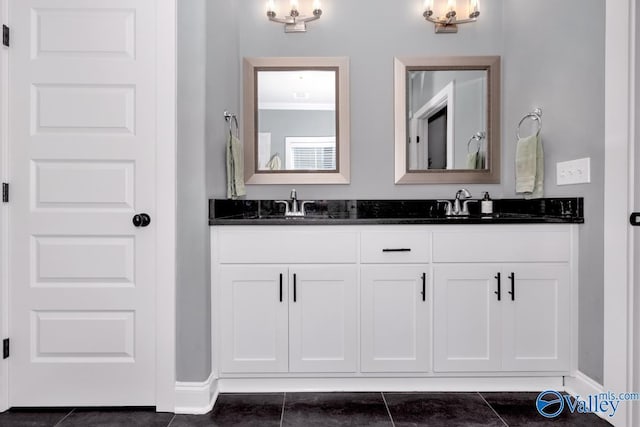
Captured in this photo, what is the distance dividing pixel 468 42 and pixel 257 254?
74.2 inches

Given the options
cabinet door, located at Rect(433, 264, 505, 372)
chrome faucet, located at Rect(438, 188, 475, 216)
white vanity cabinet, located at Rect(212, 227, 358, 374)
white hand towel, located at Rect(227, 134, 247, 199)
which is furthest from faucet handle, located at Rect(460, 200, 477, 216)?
white hand towel, located at Rect(227, 134, 247, 199)

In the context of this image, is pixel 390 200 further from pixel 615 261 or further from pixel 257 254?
pixel 615 261

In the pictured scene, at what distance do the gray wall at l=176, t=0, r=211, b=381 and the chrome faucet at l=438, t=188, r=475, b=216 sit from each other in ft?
4.76

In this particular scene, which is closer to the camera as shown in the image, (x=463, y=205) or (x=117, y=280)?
(x=117, y=280)

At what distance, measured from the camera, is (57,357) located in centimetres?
176

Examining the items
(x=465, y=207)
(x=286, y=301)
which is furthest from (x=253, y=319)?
(x=465, y=207)

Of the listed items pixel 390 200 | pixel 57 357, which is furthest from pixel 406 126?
pixel 57 357

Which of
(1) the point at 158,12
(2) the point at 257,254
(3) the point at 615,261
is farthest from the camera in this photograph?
(2) the point at 257,254

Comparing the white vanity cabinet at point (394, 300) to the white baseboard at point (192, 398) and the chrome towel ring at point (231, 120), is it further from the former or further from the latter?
the chrome towel ring at point (231, 120)

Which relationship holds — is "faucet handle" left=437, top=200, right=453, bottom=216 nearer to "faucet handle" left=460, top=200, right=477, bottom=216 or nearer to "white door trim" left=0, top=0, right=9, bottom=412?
"faucet handle" left=460, top=200, right=477, bottom=216

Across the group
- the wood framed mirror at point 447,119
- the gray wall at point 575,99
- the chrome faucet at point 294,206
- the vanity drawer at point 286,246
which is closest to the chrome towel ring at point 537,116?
the gray wall at point 575,99

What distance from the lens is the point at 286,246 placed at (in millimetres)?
1860

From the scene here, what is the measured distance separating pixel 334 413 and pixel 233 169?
4.30ft

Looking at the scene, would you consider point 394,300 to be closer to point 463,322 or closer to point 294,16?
point 463,322
